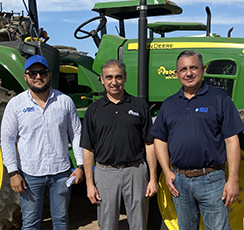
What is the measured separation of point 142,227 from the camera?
7.77 ft

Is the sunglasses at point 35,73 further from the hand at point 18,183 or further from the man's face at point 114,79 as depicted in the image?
the hand at point 18,183

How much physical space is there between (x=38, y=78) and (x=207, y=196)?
1.45m

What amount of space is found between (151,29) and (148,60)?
32.8 inches

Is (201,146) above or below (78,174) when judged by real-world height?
above

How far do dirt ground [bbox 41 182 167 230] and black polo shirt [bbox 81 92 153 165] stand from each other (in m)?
0.87

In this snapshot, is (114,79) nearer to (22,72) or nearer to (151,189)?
(151,189)

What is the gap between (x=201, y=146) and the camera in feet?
6.91

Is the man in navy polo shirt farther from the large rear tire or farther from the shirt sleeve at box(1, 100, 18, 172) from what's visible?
the shirt sleeve at box(1, 100, 18, 172)

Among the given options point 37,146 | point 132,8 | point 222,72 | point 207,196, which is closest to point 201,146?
point 207,196

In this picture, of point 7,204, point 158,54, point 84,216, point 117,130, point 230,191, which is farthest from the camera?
point 84,216

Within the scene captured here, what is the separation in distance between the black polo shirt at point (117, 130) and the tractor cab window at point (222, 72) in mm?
1329

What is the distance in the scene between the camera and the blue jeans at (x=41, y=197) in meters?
2.38

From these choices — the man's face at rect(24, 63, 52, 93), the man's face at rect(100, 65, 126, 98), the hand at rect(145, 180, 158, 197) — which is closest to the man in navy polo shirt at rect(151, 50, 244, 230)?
the hand at rect(145, 180, 158, 197)

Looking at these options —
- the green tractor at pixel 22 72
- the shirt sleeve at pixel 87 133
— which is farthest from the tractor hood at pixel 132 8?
the shirt sleeve at pixel 87 133
